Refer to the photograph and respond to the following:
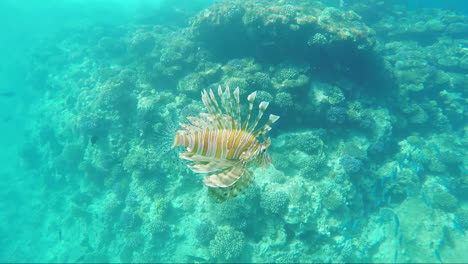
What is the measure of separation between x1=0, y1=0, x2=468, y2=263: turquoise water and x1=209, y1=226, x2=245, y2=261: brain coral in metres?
0.03

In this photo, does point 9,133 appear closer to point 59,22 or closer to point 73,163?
point 73,163

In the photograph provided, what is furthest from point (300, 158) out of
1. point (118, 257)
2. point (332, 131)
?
point (118, 257)

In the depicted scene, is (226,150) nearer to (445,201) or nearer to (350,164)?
(350,164)

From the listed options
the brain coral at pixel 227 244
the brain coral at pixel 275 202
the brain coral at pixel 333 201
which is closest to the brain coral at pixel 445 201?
the brain coral at pixel 333 201

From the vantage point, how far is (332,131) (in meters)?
7.90

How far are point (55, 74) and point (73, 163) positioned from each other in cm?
961

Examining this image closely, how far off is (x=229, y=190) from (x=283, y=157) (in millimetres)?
4996

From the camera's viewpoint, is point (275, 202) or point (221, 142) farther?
point (275, 202)

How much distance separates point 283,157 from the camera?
7156 mm

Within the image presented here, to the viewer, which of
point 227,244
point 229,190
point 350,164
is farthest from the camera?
point 350,164

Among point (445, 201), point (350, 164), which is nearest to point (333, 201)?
point (350, 164)

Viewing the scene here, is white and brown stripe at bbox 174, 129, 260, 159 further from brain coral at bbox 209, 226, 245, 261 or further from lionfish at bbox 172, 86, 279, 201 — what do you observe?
brain coral at bbox 209, 226, 245, 261

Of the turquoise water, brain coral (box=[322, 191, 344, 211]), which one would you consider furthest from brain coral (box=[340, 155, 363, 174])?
brain coral (box=[322, 191, 344, 211])

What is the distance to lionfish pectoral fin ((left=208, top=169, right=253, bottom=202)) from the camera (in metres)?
2.35
